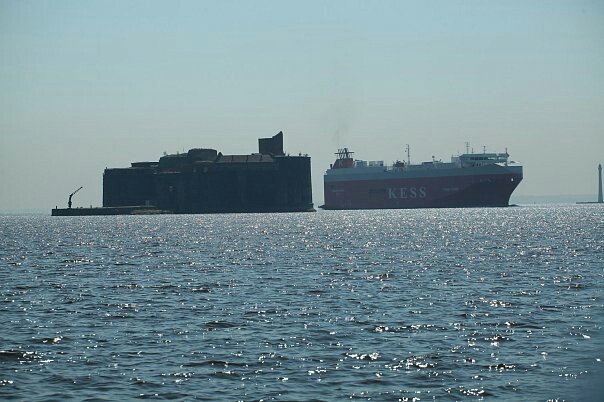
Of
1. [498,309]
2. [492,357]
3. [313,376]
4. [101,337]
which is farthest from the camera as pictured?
[498,309]

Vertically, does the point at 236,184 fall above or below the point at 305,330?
above

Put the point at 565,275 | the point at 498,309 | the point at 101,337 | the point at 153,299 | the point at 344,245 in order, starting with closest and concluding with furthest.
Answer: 1. the point at 101,337
2. the point at 498,309
3. the point at 153,299
4. the point at 565,275
5. the point at 344,245

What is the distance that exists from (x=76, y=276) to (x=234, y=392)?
1232 inches

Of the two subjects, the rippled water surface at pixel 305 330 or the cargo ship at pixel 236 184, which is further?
the cargo ship at pixel 236 184

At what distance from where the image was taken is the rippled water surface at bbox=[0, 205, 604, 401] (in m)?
22.6

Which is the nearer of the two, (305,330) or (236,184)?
(305,330)

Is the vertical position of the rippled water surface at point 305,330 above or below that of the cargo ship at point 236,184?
below

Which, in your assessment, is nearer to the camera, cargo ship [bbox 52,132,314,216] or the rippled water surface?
the rippled water surface

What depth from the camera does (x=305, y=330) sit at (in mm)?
30297

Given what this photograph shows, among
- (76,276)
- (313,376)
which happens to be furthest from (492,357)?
(76,276)

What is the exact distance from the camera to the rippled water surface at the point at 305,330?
22.6 meters

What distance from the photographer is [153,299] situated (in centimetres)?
3931

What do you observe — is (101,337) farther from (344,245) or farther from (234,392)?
(344,245)

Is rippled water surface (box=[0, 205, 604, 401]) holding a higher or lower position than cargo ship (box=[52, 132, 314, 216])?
lower
